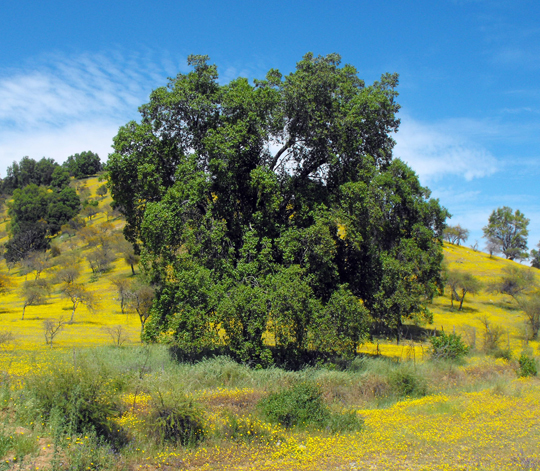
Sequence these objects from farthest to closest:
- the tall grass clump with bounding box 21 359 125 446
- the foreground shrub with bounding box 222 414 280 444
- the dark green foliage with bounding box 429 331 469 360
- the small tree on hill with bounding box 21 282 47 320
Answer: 1. the small tree on hill with bounding box 21 282 47 320
2. the dark green foliage with bounding box 429 331 469 360
3. the foreground shrub with bounding box 222 414 280 444
4. the tall grass clump with bounding box 21 359 125 446

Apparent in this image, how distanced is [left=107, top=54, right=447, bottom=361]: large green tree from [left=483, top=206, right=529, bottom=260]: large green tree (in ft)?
296

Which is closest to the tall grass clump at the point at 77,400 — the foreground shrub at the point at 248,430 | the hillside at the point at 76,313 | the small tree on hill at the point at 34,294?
the foreground shrub at the point at 248,430

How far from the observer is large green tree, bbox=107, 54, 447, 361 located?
15.4m

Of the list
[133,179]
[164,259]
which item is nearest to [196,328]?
[164,259]

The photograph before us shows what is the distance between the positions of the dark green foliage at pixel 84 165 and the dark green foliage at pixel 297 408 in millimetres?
138547

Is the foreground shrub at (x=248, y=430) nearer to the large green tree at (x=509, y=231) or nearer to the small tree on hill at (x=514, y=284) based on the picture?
the small tree on hill at (x=514, y=284)

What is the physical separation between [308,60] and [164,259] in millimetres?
10771

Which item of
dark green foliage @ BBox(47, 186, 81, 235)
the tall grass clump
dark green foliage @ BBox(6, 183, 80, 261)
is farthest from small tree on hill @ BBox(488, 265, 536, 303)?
dark green foliage @ BBox(47, 186, 81, 235)

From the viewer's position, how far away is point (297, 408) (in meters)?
9.97

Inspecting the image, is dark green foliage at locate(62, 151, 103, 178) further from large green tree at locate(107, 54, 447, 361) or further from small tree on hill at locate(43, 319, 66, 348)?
large green tree at locate(107, 54, 447, 361)

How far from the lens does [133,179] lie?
59.6 feet

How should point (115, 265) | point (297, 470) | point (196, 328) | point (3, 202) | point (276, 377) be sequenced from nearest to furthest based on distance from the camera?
point (297, 470) → point (276, 377) → point (196, 328) → point (115, 265) → point (3, 202)

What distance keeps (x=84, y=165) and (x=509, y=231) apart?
12630 centimetres

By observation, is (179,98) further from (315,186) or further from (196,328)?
(196,328)
